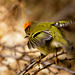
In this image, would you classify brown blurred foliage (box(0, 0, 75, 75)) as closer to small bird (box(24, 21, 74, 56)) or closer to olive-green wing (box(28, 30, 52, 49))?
small bird (box(24, 21, 74, 56))

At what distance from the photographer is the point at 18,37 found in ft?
7.46

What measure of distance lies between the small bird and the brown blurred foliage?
1.85 feet

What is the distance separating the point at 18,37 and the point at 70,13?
38.6 inches

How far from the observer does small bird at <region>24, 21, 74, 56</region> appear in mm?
807

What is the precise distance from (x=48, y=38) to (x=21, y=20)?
1.57m

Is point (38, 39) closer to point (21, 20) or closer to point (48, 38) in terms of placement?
point (48, 38)

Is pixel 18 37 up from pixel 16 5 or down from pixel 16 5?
down

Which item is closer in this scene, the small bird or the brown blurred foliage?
the small bird

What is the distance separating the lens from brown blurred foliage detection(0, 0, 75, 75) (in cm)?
163

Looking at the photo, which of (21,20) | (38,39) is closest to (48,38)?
(38,39)

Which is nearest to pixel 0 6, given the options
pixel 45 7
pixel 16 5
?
pixel 16 5

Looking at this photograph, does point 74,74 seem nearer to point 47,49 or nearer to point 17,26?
point 47,49

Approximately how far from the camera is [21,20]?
2.33m

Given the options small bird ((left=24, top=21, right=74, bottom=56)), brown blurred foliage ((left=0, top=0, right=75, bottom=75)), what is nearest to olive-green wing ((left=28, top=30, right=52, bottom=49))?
small bird ((left=24, top=21, right=74, bottom=56))
